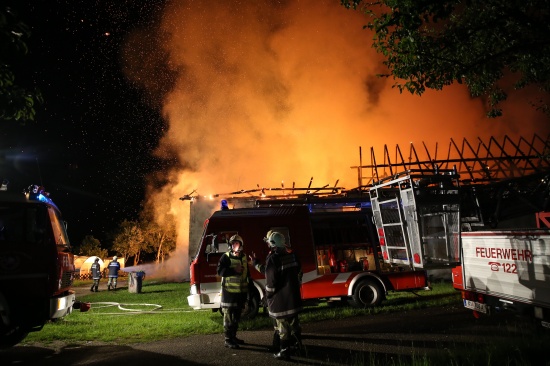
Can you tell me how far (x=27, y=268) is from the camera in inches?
239

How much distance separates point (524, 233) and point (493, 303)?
1396 mm

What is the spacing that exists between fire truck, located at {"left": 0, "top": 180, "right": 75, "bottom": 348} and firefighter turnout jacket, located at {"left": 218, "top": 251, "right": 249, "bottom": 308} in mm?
2577

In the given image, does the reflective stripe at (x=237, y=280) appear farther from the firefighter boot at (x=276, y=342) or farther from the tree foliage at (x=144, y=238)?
the tree foliage at (x=144, y=238)

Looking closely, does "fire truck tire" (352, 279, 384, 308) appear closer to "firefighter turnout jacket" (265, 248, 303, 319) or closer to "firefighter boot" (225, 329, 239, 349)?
"firefighter boot" (225, 329, 239, 349)

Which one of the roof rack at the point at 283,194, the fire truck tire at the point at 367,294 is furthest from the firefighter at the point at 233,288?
the roof rack at the point at 283,194

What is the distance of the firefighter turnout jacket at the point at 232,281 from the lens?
656 cm

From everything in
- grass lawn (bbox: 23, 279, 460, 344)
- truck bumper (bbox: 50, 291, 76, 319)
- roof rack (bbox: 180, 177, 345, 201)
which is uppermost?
roof rack (bbox: 180, 177, 345, 201)

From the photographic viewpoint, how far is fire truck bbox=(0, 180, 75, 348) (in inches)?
233

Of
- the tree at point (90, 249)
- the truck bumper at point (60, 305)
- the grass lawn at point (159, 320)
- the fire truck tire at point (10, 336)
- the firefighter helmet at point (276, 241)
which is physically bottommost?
the grass lawn at point (159, 320)

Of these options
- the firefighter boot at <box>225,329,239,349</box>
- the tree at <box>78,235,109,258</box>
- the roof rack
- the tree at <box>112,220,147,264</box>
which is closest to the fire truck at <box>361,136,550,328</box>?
the firefighter boot at <box>225,329,239,349</box>

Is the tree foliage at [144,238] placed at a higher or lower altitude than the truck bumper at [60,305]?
higher

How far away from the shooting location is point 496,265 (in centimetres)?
595

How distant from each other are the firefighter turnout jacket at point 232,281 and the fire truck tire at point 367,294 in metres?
4.07

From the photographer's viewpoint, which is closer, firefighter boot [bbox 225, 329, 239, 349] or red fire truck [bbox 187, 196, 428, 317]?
firefighter boot [bbox 225, 329, 239, 349]
